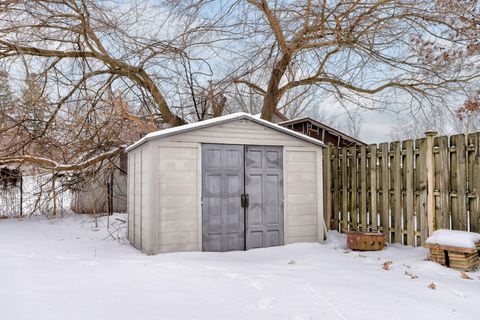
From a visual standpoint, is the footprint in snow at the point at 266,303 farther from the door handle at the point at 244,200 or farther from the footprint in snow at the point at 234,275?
the door handle at the point at 244,200

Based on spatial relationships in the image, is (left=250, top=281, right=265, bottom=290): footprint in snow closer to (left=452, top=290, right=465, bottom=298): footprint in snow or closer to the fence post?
(left=452, top=290, right=465, bottom=298): footprint in snow

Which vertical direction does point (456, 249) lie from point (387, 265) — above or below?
above

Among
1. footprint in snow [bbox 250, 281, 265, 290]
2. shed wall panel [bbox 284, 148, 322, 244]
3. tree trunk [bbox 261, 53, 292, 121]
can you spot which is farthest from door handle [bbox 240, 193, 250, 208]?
tree trunk [bbox 261, 53, 292, 121]

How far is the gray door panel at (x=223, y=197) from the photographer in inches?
264

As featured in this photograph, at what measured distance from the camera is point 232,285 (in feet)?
14.6

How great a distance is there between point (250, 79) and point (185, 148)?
21.7ft

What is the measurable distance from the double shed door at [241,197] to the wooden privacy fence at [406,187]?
186 cm

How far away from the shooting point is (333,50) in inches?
404

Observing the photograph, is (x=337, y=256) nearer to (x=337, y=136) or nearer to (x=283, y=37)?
(x=283, y=37)

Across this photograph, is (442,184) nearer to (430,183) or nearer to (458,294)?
(430,183)

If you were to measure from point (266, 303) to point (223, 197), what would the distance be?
10.3 ft

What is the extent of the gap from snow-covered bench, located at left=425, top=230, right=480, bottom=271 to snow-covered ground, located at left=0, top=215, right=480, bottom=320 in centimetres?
17

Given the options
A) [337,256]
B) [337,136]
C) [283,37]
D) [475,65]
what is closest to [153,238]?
[337,256]

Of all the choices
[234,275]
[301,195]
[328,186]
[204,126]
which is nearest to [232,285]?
[234,275]
